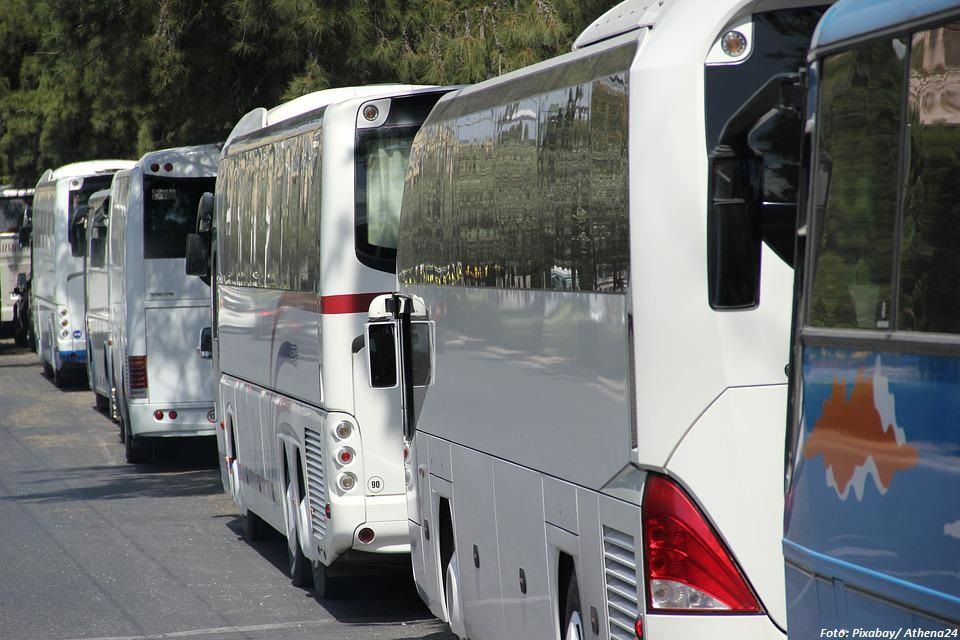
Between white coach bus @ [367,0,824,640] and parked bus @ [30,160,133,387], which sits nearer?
white coach bus @ [367,0,824,640]

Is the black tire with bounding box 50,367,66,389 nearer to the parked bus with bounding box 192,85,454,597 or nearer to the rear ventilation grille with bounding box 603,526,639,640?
the parked bus with bounding box 192,85,454,597

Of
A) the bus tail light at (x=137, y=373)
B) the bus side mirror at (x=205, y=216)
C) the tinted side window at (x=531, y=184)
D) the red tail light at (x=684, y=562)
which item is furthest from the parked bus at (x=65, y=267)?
the red tail light at (x=684, y=562)

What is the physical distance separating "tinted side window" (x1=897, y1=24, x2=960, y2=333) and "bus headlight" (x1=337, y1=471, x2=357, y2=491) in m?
6.32

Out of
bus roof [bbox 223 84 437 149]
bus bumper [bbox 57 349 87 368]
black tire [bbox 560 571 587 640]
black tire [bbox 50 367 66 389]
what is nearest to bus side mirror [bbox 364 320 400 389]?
bus roof [bbox 223 84 437 149]

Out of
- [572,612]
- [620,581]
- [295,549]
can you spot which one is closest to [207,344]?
[295,549]

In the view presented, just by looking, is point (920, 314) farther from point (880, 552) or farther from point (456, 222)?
point (456, 222)

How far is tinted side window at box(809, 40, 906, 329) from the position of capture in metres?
4.29

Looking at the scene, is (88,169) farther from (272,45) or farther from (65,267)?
(272,45)

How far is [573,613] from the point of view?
6430mm

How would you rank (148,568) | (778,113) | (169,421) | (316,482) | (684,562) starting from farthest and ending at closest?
(169,421)
(148,568)
(316,482)
(684,562)
(778,113)

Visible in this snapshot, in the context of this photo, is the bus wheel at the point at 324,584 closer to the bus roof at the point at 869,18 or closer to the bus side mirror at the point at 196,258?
the bus side mirror at the point at 196,258

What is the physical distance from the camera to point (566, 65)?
250 inches

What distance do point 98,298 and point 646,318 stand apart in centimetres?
1885

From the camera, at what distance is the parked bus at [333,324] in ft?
33.3
